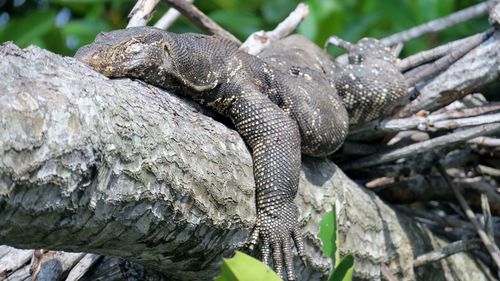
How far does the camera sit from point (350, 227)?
3936 mm

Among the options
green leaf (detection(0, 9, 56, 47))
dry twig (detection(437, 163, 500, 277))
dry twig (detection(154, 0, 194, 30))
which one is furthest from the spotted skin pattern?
green leaf (detection(0, 9, 56, 47))

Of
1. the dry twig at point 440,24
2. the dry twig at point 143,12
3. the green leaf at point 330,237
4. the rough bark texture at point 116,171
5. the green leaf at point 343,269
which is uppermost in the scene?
the dry twig at point 440,24

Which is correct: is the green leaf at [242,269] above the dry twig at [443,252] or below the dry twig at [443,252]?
below

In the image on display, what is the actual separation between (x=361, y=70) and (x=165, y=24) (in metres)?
→ 1.09

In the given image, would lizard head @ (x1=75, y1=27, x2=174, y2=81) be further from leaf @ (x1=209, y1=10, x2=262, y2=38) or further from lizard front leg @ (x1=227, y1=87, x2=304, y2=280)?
leaf @ (x1=209, y1=10, x2=262, y2=38)

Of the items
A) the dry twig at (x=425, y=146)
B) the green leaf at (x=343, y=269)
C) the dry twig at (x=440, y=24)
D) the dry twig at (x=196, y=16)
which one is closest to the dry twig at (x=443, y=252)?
the dry twig at (x=425, y=146)

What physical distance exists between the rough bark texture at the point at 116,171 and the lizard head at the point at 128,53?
13 centimetres

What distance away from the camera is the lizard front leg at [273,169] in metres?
3.50

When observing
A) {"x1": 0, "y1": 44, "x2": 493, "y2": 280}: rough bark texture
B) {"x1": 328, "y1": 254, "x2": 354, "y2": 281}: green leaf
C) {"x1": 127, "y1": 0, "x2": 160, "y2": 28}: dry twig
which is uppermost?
{"x1": 127, "y1": 0, "x2": 160, "y2": 28}: dry twig

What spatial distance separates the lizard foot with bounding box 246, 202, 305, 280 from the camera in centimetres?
349

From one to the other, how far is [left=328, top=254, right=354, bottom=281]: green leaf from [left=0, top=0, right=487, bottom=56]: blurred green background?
347 centimetres

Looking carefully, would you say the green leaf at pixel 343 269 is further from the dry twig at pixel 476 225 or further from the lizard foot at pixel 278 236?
the dry twig at pixel 476 225

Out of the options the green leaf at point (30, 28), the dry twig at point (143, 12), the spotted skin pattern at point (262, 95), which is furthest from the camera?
the green leaf at point (30, 28)

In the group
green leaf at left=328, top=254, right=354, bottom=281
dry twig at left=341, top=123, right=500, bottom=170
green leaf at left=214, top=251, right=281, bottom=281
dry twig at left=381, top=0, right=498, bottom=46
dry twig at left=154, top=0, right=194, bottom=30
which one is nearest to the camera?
green leaf at left=214, top=251, right=281, bottom=281
